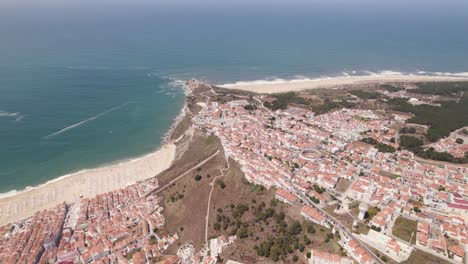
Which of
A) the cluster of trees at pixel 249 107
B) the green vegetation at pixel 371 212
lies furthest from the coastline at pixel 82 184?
the green vegetation at pixel 371 212

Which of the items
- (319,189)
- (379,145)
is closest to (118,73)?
(379,145)

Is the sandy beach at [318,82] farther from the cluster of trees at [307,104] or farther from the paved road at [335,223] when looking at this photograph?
the paved road at [335,223]

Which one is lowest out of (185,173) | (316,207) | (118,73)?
(185,173)

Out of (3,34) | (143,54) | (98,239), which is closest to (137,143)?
(98,239)

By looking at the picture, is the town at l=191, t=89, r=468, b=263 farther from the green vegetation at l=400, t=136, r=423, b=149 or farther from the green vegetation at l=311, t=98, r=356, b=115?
the green vegetation at l=311, t=98, r=356, b=115

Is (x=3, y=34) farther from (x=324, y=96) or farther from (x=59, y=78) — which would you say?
(x=324, y=96)

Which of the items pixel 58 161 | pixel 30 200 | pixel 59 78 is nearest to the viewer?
pixel 30 200

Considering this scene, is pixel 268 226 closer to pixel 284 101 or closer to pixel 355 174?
pixel 355 174
